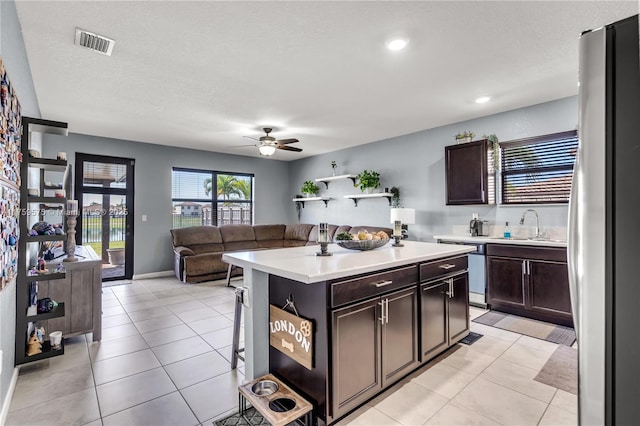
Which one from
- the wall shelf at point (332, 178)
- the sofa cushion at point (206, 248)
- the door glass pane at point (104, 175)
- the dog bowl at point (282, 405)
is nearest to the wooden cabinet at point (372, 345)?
the dog bowl at point (282, 405)

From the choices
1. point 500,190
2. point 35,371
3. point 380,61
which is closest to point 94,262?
point 35,371

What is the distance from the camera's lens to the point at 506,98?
3.79m

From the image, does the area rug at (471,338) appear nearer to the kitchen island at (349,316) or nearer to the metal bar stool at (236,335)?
the kitchen island at (349,316)

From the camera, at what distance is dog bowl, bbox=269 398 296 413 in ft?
5.75

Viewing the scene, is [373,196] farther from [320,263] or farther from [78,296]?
[78,296]

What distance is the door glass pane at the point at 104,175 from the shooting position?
5.56 meters

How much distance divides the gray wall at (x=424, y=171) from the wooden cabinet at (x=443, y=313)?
1986mm

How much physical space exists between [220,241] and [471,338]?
199 inches

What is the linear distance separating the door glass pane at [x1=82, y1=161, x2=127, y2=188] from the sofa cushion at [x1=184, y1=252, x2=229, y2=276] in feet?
6.50

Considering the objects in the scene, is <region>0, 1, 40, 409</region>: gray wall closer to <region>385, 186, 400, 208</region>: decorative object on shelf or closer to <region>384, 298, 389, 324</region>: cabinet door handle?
<region>384, 298, 389, 324</region>: cabinet door handle

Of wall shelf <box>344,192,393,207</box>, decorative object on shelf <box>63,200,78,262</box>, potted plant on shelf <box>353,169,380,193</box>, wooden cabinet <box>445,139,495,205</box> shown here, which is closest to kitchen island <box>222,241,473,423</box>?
decorative object on shelf <box>63,200,78,262</box>

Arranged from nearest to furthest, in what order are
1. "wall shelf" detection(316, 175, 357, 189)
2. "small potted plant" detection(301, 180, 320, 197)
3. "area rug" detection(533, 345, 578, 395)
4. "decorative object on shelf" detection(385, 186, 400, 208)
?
"area rug" detection(533, 345, 578, 395) → "decorative object on shelf" detection(385, 186, 400, 208) → "wall shelf" detection(316, 175, 357, 189) → "small potted plant" detection(301, 180, 320, 197)

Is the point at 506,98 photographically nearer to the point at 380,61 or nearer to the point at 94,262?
the point at 380,61

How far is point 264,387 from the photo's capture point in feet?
6.44
